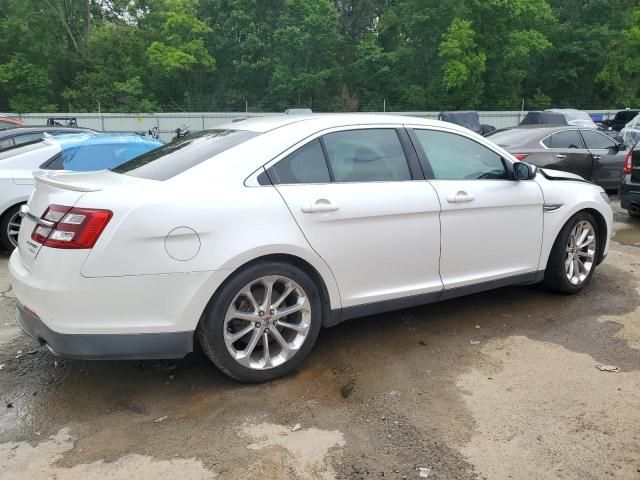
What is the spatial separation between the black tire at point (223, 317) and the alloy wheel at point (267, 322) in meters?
0.03

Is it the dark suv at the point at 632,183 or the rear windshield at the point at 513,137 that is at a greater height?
the rear windshield at the point at 513,137

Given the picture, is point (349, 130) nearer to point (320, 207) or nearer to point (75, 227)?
point (320, 207)

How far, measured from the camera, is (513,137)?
392 inches

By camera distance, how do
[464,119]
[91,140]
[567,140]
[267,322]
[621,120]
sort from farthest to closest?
[621,120], [464,119], [567,140], [91,140], [267,322]

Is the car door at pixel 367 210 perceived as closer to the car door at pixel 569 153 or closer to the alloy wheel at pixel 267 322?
the alloy wheel at pixel 267 322

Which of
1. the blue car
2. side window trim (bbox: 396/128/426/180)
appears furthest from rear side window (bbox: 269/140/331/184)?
the blue car

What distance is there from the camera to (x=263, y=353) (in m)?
3.50

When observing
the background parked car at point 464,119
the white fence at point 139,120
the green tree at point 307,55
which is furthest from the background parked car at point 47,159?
the green tree at point 307,55

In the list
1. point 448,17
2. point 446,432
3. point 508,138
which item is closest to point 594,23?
point 448,17

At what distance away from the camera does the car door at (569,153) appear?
9719 millimetres

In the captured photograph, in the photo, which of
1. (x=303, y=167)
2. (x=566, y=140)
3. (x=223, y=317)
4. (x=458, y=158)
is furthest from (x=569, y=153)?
(x=223, y=317)

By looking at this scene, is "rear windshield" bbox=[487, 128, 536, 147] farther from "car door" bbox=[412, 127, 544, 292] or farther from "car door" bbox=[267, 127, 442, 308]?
"car door" bbox=[267, 127, 442, 308]

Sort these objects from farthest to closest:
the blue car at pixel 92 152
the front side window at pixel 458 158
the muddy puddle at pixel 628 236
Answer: the muddy puddle at pixel 628 236, the blue car at pixel 92 152, the front side window at pixel 458 158

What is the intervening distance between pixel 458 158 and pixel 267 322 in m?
1.96
